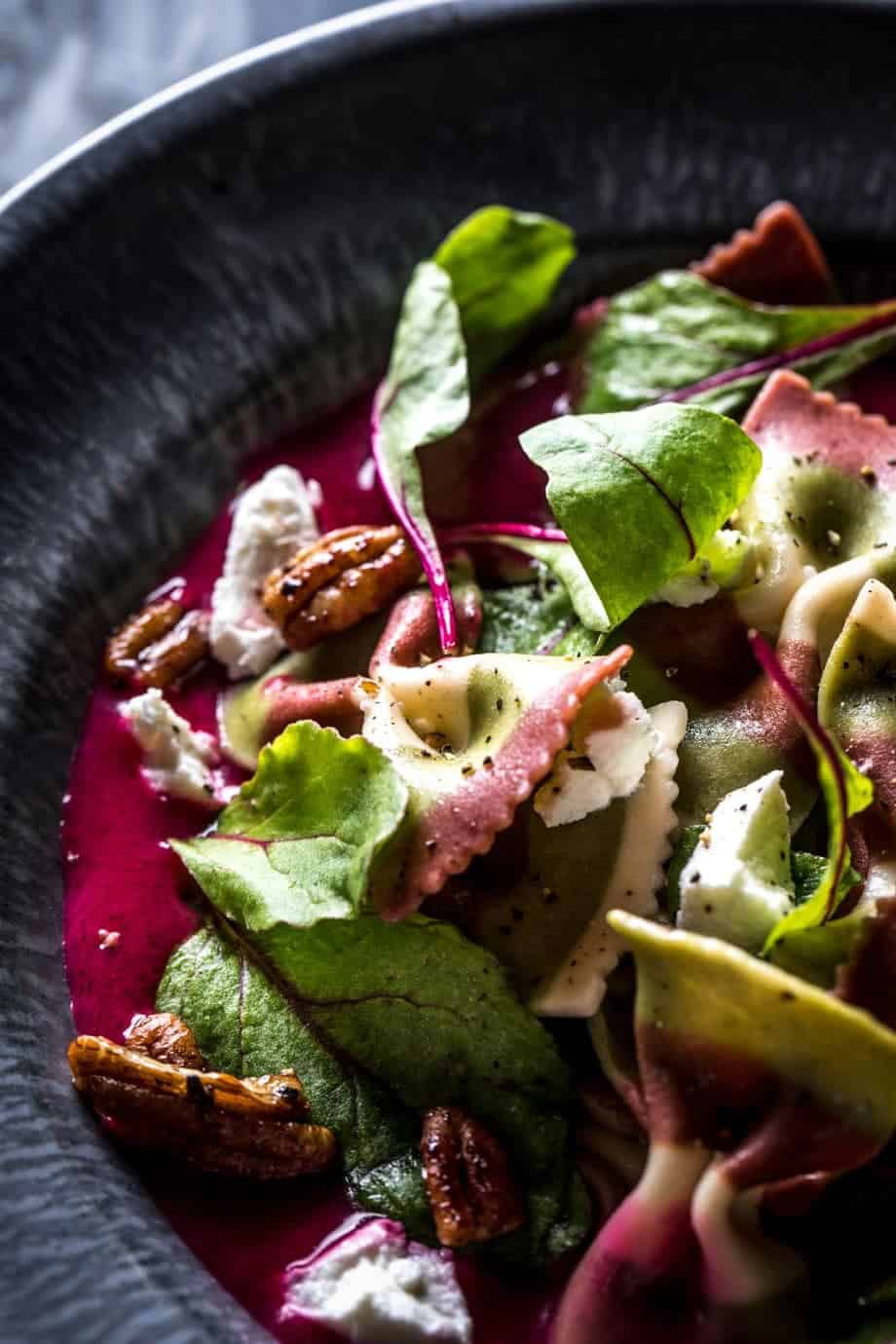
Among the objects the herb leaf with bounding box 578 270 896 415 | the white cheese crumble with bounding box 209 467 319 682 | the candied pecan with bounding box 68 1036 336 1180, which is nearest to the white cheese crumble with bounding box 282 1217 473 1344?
the candied pecan with bounding box 68 1036 336 1180

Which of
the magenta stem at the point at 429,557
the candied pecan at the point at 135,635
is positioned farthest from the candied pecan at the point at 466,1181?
the candied pecan at the point at 135,635

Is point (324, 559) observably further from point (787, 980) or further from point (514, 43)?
point (514, 43)

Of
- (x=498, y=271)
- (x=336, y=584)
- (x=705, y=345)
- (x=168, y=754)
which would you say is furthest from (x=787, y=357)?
(x=168, y=754)

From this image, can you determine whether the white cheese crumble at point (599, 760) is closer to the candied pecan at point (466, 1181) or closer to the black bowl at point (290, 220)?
the candied pecan at point (466, 1181)

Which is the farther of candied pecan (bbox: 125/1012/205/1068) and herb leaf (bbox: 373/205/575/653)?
herb leaf (bbox: 373/205/575/653)

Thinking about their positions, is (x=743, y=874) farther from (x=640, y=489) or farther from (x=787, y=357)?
(x=787, y=357)

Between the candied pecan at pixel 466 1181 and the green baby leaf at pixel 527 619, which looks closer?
the candied pecan at pixel 466 1181

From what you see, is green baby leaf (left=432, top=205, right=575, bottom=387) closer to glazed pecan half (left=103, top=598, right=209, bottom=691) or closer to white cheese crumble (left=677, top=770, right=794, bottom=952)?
glazed pecan half (left=103, top=598, right=209, bottom=691)
